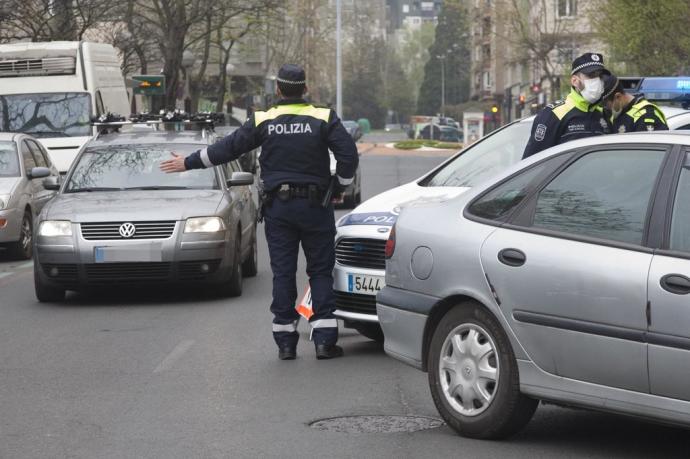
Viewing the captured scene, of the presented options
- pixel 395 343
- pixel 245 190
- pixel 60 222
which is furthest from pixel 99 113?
pixel 395 343

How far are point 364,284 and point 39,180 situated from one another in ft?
33.3

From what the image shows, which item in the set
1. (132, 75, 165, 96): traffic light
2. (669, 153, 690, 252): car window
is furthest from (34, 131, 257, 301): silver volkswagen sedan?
(132, 75, 165, 96): traffic light

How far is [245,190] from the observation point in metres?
14.7

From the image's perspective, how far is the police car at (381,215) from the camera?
30.3 feet

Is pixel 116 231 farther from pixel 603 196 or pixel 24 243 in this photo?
pixel 603 196

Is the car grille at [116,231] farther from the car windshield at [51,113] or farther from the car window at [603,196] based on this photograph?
the car windshield at [51,113]

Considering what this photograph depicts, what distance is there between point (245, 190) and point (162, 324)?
372 centimetres

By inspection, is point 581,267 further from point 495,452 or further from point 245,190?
point 245,190

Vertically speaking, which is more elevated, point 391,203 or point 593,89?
point 593,89

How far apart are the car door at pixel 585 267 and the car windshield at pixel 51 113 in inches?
745

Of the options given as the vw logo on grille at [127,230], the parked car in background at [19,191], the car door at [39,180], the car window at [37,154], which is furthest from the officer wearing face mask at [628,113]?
the car window at [37,154]

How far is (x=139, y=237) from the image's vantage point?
12109 mm

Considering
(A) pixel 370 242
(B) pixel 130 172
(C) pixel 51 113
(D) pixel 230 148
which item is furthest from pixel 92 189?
(C) pixel 51 113

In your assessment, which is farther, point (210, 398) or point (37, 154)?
point (37, 154)
